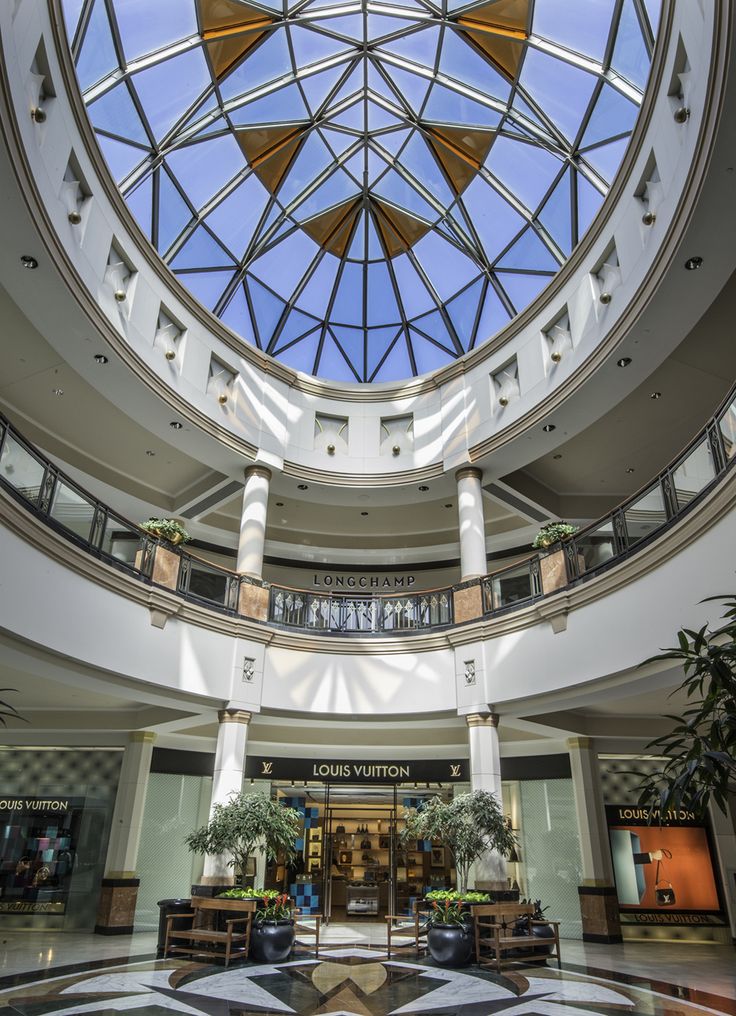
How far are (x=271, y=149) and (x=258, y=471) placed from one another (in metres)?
7.42

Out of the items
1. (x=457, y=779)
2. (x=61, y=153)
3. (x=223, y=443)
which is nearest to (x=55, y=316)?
(x=61, y=153)

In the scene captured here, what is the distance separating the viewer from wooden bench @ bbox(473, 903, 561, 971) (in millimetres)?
9547

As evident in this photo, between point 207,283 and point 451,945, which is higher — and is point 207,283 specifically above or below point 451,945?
above

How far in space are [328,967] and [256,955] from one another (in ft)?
3.61

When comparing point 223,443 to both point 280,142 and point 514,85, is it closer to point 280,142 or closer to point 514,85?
point 280,142

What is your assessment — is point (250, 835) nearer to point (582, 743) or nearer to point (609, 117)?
point (582, 743)

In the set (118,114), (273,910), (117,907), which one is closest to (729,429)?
(273,910)

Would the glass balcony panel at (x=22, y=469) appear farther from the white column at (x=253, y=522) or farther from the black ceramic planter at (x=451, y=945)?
the black ceramic planter at (x=451, y=945)

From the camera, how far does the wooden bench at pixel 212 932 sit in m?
9.63

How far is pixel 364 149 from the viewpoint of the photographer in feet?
56.4

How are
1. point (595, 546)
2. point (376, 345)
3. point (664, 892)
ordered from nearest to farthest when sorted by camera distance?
point (595, 546) < point (664, 892) < point (376, 345)

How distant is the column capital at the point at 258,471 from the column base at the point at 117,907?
8734 millimetres

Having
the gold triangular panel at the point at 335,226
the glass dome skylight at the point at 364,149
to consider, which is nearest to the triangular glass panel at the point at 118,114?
the glass dome skylight at the point at 364,149

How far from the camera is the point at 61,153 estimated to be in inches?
405
